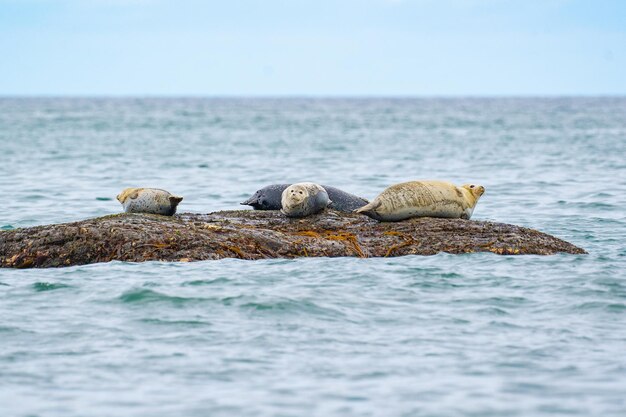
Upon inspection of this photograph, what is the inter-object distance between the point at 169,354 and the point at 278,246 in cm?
392

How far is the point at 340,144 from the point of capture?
49688 mm

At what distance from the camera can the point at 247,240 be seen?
12062 mm

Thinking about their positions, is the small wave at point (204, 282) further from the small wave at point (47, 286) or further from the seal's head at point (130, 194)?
the seal's head at point (130, 194)

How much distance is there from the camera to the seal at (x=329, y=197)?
1414cm

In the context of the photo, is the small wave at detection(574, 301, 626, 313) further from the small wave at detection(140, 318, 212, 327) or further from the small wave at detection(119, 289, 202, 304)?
the small wave at detection(119, 289, 202, 304)

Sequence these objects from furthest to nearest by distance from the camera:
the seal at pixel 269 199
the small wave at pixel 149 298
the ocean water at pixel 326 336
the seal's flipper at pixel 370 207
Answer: the seal at pixel 269 199, the seal's flipper at pixel 370 207, the small wave at pixel 149 298, the ocean water at pixel 326 336

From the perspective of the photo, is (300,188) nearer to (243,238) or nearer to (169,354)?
(243,238)

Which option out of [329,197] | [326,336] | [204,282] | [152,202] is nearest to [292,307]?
[326,336]

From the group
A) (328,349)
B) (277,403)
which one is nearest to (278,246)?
(328,349)

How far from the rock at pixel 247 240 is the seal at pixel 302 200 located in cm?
15

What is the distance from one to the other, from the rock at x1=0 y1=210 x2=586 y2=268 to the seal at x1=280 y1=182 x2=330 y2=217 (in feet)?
0.49

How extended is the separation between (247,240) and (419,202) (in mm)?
2348

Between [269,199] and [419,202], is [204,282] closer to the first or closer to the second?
[419,202]

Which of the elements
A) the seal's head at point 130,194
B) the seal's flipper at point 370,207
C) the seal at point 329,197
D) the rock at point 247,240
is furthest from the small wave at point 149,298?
the seal at point 329,197
